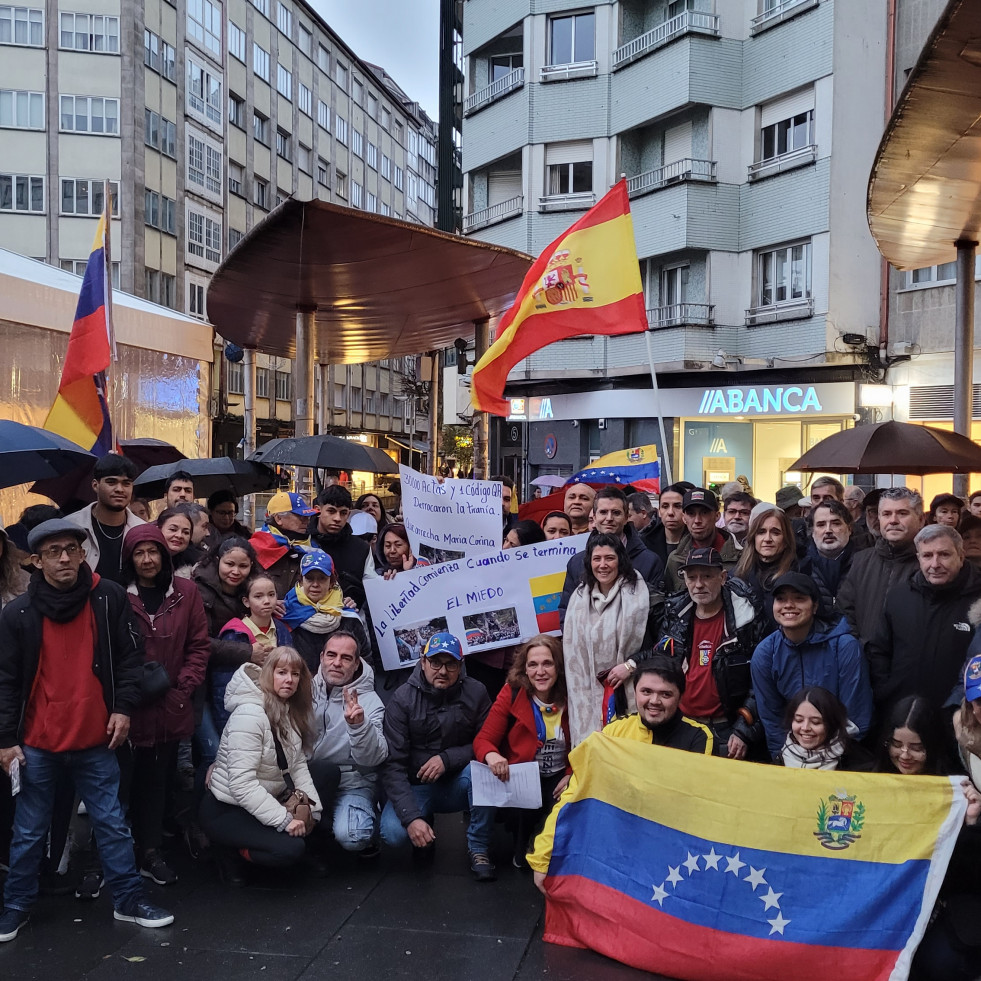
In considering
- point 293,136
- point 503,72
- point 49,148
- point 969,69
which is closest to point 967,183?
point 969,69

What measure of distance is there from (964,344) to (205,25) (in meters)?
40.2

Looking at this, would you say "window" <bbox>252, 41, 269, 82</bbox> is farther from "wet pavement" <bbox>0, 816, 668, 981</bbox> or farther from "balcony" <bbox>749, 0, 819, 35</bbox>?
"wet pavement" <bbox>0, 816, 668, 981</bbox>

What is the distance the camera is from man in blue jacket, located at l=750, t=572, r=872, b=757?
484 centimetres

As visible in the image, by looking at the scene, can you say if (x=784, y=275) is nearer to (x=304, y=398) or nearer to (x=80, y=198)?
(x=304, y=398)

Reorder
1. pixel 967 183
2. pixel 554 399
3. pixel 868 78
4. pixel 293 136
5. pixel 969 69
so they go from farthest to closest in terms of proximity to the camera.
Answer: pixel 293 136 < pixel 554 399 < pixel 868 78 < pixel 967 183 < pixel 969 69

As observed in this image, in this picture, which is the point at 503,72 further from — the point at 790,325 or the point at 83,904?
the point at 83,904

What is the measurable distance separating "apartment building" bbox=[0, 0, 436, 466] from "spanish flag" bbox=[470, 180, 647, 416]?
78.8 ft

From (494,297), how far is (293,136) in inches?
1668

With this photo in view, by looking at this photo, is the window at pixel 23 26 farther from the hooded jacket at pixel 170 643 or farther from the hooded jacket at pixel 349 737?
the hooded jacket at pixel 349 737

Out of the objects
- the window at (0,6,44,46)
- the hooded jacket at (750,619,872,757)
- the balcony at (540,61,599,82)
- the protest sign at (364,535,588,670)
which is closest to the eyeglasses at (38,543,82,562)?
the protest sign at (364,535,588,670)

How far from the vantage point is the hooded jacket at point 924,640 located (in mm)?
4977

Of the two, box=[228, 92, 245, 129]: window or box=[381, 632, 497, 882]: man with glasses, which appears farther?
box=[228, 92, 245, 129]: window

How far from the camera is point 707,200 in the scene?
2205 centimetres

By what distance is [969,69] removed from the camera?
5066mm
